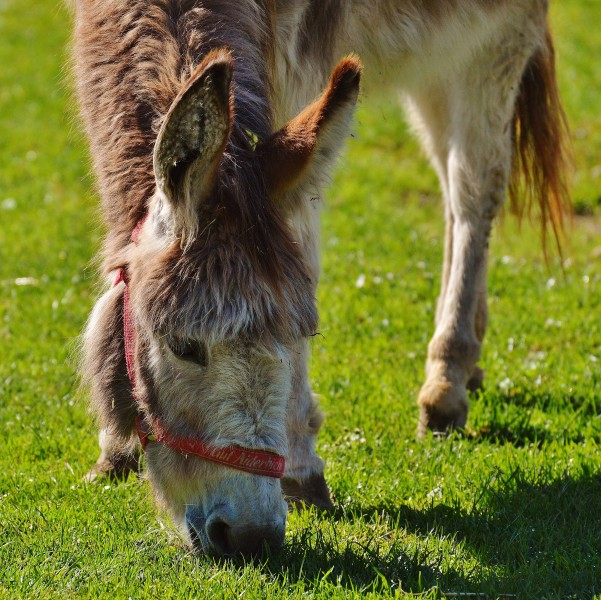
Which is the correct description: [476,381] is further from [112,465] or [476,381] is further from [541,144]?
[112,465]

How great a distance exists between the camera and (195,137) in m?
2.88

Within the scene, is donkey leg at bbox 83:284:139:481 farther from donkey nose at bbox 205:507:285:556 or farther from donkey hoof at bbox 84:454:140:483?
donkey hoof at bbox 84:454:140:483

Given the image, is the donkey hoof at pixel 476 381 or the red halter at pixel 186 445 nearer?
the red halter at pixel 186 445

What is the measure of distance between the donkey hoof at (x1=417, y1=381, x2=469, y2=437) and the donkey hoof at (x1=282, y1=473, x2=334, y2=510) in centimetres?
109

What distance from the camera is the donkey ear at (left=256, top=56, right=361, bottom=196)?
3.10 m

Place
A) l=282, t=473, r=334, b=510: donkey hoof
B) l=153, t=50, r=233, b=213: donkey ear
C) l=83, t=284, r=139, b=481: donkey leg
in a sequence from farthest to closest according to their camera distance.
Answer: l=282, t=473, r=334, b=510: donkey hoof
l=83, t=284, r=139, b=481: donkey leg
l=153, t=50, r=233, b=213: donkey ear

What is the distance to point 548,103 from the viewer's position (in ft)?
19.7

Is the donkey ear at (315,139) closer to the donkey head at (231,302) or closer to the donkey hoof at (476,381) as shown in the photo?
the donkey head at (231,302)

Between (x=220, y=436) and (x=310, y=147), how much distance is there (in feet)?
3.05

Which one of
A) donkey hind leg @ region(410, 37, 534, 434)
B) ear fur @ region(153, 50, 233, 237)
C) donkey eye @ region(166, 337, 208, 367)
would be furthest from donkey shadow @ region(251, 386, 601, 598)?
donkey hind leg @ region(410, 37, 534, 434)

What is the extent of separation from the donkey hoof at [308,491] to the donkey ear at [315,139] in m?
1.35

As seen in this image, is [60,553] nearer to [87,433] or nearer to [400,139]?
[87,433]

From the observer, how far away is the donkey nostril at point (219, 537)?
3.16 metres

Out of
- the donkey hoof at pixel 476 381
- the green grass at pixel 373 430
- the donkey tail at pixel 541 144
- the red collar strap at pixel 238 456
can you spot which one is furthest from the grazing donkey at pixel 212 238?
the donkey tail at pixel 541 144
